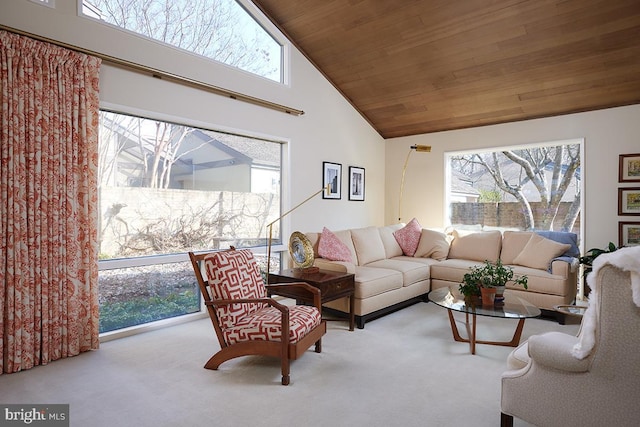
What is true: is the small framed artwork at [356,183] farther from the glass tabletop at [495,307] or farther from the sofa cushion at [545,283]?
the glass tabletop at [495,307]

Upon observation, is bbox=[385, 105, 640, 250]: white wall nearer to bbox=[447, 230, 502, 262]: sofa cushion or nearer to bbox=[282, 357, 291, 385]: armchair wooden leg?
bbox=[447, 230, 502, 262]: sofa cushion

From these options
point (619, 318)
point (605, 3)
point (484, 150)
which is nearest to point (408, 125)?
point (484, 150)

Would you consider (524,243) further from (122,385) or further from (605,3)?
(122,385)

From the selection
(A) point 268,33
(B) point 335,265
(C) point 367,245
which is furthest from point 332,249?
(A) point 268,33

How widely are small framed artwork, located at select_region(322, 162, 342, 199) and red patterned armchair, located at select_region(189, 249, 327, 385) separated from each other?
2.60m

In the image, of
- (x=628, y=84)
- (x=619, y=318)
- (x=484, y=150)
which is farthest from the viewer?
(x=484, y=150)

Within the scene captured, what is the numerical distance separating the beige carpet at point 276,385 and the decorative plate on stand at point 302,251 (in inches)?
29.8

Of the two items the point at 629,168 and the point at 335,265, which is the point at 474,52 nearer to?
the point at 629,168

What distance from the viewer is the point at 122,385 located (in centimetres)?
248

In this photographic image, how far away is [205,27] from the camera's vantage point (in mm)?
4059

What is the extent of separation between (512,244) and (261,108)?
3.54 meters

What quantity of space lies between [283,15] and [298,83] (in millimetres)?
831

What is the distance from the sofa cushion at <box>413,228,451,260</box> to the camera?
5078 mm

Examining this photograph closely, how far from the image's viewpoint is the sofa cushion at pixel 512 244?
4.62m
